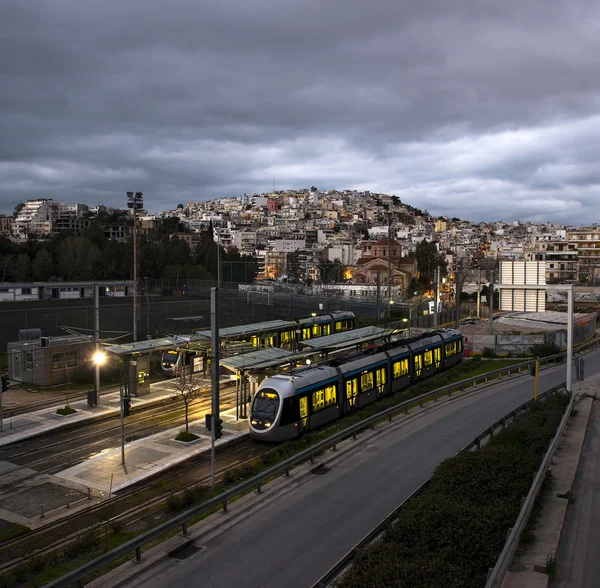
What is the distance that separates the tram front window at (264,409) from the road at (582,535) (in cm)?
922

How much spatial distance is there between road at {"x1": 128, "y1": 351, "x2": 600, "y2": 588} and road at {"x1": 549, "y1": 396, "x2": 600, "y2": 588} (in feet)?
12.1

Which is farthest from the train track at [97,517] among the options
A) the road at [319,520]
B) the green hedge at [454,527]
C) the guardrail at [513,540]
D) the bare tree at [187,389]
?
the guardrail at [513,540]

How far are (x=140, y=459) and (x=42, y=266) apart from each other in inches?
3465

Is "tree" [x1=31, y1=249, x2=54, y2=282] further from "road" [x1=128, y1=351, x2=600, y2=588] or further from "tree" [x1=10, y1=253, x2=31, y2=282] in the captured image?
"road" [x1=128, y1=351, x2=600, y2=588]

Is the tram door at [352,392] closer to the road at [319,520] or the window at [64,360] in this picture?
the road at [319,520]

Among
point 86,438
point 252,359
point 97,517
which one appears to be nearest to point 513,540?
point 97,517

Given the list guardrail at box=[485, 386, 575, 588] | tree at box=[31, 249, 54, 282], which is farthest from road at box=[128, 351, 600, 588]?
tree at box=[31, 249, 54, 282]

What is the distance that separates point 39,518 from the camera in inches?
544

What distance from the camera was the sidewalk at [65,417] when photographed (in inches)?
837

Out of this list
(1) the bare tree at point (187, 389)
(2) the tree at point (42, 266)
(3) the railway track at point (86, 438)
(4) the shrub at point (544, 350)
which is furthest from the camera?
(2) the tree at point (42, 266)

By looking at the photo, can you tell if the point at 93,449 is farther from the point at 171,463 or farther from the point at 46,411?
the point at 46,411

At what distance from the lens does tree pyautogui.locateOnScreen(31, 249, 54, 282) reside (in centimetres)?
9631

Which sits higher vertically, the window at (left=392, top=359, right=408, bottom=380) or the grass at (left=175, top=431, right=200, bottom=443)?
the window at (left=392, top=359, right=408, bottom=380)

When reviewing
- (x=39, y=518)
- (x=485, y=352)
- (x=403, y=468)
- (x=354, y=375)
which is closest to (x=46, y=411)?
(x=39, y=518)
